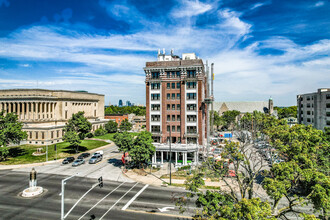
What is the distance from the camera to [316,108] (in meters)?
74.2

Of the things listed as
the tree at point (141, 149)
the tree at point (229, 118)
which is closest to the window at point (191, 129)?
the tree at point (141, 149)

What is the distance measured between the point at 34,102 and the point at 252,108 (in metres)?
142

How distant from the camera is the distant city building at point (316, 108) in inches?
2726

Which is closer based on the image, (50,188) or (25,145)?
(50,188)

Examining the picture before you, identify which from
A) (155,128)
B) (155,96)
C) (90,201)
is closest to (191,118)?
(155,128)

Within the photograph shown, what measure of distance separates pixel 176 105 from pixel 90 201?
30333 millimetres

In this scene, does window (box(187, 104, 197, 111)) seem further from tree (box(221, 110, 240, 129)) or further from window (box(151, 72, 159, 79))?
tree (box(221, 110, 240, 129))

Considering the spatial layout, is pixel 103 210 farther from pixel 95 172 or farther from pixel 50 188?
pixel 95 172

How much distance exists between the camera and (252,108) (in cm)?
15375

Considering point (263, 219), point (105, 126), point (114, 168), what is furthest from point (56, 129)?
point (263, 219)

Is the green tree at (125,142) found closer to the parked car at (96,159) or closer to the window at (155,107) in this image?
the window at (155,107)

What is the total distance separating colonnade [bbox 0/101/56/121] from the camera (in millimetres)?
77188

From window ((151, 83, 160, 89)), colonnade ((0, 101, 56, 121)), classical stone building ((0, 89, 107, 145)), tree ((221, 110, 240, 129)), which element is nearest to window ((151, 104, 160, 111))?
window ((151, 83, 160, 89))

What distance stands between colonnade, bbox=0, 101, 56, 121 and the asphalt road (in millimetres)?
44114
